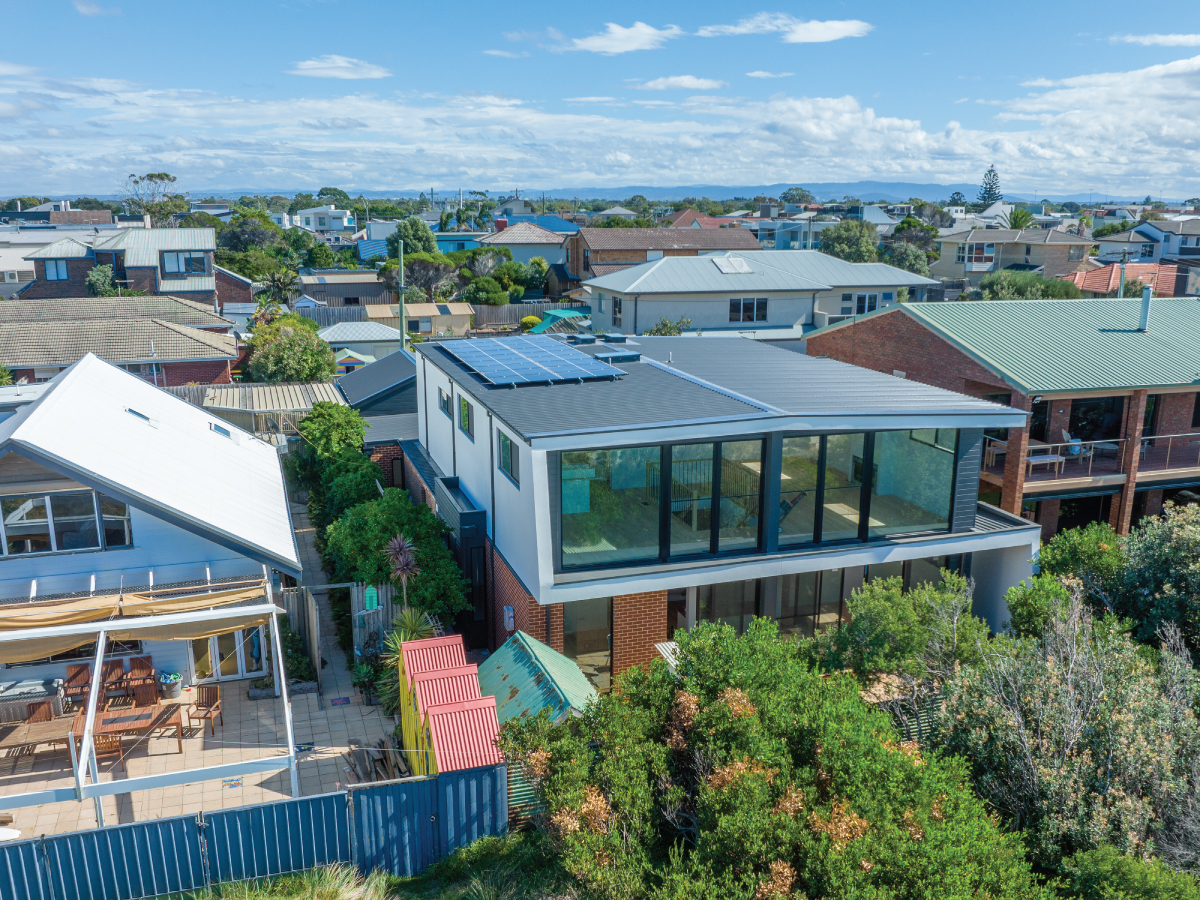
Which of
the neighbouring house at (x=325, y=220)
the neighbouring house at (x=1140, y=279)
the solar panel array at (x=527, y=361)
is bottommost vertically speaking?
the solar panel array at (x=527, y=361)

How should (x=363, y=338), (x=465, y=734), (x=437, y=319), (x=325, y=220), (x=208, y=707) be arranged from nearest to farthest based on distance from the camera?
(x=465, y=734)
(x=208, y=707)
(x=363, y=338)
(x=437, y=319)
(x=325, y=220)

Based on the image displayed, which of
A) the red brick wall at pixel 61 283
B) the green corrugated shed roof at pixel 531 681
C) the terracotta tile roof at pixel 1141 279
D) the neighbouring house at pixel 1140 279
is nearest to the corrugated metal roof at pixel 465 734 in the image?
the green corrugated shed roof at pixel 531 681

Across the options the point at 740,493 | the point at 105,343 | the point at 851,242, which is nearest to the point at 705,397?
the point at 740,493

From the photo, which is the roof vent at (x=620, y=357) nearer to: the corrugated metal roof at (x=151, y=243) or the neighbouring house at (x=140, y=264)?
the neighbouring house at (x=140, y=264)

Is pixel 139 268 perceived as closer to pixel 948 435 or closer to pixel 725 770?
pixel 948 435

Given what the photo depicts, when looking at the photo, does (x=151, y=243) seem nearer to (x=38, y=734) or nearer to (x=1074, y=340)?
(x=38, y=734)

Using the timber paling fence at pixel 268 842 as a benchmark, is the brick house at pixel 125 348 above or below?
above
